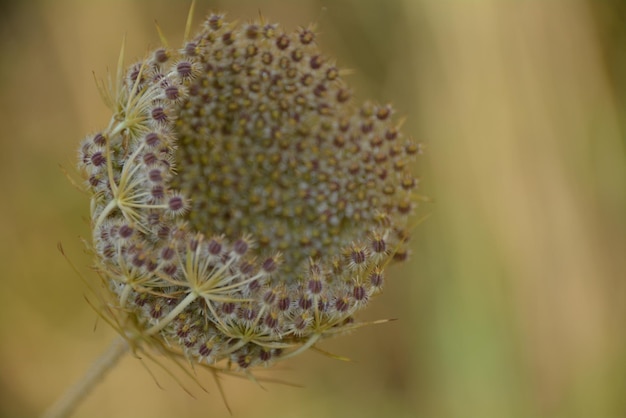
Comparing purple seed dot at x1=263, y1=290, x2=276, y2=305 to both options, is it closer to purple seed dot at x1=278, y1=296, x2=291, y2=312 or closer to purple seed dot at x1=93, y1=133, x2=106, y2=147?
purple seed dot at x1=278, y1=296, x2=291, y2=312

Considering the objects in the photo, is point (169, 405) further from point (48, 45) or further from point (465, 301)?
point (48, 45)

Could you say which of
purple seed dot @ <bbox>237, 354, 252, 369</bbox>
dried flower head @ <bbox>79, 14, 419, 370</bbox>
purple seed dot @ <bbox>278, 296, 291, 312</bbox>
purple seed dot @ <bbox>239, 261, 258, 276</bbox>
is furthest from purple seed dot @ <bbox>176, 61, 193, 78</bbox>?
purple seed dot @ <bbox>237, 354, 252, 369</bbox>

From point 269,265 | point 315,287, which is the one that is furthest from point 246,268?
point 315,287

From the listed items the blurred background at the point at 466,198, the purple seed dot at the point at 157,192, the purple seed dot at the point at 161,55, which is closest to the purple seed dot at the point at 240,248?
the purple seed dot at the point at 157,192

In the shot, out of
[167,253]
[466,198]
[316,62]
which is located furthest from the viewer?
[466,198]

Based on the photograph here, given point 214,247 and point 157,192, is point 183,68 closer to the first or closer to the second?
point 157,192

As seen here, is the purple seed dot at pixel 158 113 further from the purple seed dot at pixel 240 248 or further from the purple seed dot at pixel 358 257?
the purple seed dot at pixel 358 257
